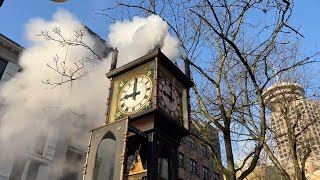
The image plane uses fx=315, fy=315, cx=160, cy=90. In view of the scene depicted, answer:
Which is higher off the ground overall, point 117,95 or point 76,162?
point 76,162

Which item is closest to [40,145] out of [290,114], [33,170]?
[33,170]

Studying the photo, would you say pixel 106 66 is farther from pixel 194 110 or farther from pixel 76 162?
pixel 76 162

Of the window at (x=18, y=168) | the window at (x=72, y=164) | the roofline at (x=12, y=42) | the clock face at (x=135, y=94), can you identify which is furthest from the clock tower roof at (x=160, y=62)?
the window at (x=72, y=164)

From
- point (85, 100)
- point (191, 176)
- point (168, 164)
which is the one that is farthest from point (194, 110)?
point (191, 176)

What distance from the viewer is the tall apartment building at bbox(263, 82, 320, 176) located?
11125mm

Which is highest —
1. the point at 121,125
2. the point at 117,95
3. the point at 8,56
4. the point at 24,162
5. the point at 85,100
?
the point at 8,56

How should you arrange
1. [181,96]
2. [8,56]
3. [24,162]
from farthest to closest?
[8,56], [24,162], [181,96]

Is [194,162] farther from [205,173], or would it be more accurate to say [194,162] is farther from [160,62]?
[160,62]

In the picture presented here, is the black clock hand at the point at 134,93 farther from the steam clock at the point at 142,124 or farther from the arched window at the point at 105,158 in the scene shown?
the arched window at the point at 105,158

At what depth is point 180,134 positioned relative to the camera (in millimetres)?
4156

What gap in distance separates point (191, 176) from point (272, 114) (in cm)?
1809

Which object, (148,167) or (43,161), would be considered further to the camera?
(43,161)

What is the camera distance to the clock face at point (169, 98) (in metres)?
4.05

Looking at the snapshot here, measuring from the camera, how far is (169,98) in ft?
13.8
